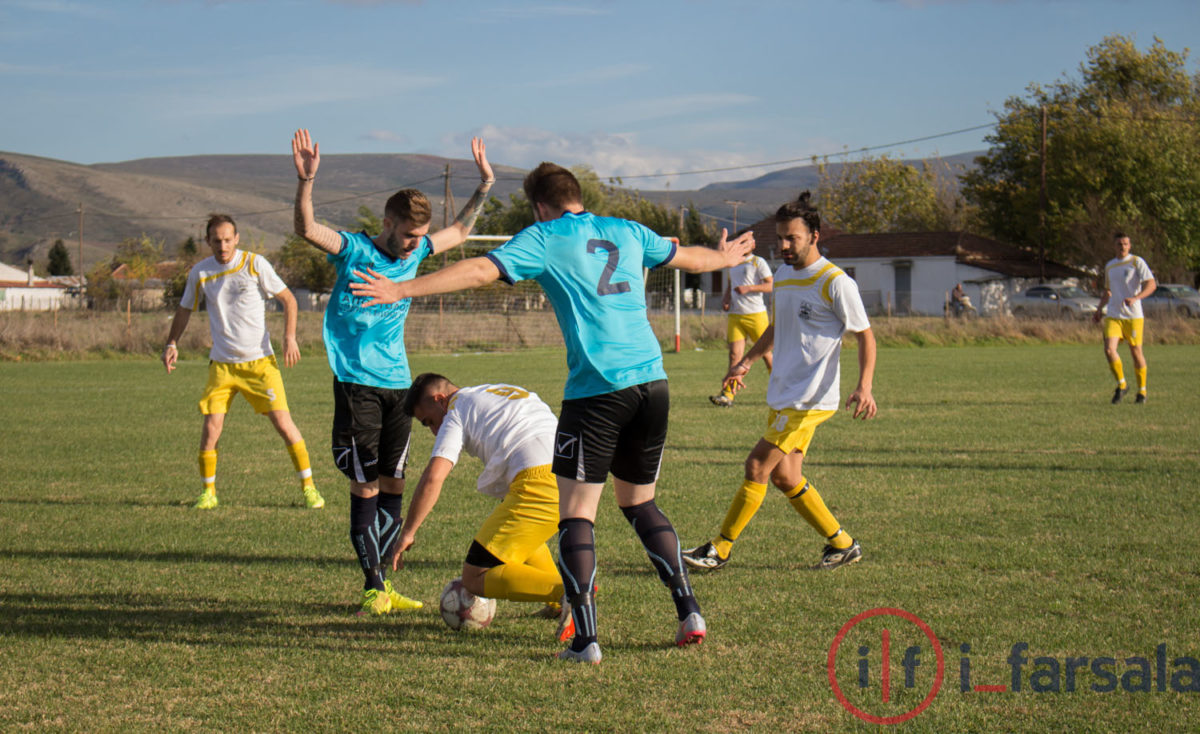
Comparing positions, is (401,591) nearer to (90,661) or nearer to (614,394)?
(90,661)

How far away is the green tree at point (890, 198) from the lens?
239 ft

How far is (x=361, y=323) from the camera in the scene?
4.88 metres

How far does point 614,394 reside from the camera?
3.99m

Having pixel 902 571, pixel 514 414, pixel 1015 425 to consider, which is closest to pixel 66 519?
pixel 514 414

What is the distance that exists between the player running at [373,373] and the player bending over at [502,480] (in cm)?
19

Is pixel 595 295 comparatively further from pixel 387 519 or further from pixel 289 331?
pixel 289 331

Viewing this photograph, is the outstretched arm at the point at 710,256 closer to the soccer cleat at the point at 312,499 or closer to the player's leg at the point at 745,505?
the player's leg at the point at 745,505

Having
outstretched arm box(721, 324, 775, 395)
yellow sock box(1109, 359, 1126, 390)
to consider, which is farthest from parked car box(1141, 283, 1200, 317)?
outstretched arm box(721, 324, 775, 395)

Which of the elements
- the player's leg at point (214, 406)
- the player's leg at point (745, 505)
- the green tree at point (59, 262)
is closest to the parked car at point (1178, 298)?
the player's leg at point (745, 505)

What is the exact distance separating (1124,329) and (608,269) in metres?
12.6

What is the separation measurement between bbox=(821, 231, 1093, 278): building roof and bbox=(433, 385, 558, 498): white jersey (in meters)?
52.5

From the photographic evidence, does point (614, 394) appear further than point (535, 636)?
No

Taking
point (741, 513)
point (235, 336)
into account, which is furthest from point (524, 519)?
point (235, 336)

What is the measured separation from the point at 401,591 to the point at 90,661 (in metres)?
1.52
